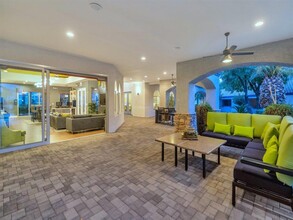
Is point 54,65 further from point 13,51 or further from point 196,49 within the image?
point 196,49

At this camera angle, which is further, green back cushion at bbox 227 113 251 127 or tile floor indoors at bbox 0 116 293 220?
green back cushion at bbox 227 113 251 127

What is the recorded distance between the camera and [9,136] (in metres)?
4.37

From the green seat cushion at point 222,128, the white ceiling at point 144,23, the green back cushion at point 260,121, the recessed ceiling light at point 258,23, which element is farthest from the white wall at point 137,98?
the recessed ceiling light at point 258,23

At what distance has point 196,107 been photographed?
6238 mm

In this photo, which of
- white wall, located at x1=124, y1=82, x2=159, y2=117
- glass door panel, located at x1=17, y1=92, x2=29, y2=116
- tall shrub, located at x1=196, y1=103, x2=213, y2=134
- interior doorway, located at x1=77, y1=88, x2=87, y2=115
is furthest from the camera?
white wall, located at x1=124, y1=82, x2=159, y2=117

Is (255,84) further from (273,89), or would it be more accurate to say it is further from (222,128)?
(222,128)

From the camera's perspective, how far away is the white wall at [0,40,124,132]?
4.12m

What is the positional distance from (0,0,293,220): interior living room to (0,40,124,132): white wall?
0.03m

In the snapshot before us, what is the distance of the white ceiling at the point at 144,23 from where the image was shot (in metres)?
2.53

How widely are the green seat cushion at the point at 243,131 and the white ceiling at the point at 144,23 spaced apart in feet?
7.99

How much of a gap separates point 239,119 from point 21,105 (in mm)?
7537

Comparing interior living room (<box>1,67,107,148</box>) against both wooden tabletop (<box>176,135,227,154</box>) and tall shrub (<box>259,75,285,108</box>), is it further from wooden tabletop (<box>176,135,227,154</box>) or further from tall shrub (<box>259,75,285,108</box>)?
tall shrub (<box>259,75,285,108</box>)

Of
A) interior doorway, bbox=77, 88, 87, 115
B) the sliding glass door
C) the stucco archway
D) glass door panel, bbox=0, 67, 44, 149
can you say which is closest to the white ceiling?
the stucco archway

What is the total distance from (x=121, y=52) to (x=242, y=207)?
5.00 meters
